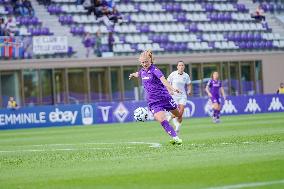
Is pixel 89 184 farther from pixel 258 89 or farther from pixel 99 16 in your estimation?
pixel 258 89

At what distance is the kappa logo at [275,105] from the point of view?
154 feet

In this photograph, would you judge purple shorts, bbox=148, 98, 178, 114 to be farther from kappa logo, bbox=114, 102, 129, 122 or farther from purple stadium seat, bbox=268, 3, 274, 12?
purple stadium seat, bbox=268, 3, 274, 12

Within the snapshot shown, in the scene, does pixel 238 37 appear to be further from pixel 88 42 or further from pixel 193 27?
pixel 88 42

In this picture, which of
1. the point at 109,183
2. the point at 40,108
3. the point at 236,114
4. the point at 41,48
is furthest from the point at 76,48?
the point at 109,183

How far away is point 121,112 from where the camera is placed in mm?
42469

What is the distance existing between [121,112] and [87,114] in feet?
6.14

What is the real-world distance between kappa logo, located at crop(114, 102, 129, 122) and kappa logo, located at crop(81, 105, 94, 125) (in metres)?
1.38

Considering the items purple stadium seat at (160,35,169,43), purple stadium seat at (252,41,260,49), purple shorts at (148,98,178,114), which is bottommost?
purple shorts at (148,98,178,114)

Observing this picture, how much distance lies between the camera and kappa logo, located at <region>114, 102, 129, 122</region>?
42.3 m

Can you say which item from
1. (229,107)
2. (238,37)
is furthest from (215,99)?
(238,37)

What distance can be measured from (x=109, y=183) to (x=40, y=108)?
30.3 metres

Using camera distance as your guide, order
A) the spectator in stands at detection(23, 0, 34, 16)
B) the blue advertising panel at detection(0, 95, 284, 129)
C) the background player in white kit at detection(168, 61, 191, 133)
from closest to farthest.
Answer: the background player in white kit at detection(168, 61, 191, 133), the blue advertising panel at detection(0, 95, 284, 129), the spectator in stands at detection(23, 0, 34, 16)

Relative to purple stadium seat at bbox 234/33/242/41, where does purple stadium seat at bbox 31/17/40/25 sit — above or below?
above

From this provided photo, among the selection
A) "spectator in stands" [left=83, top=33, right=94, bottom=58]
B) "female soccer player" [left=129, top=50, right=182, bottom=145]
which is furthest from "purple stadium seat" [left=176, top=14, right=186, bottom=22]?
"female soccer player" [left=129, top=50, right=182, bottom=145]
